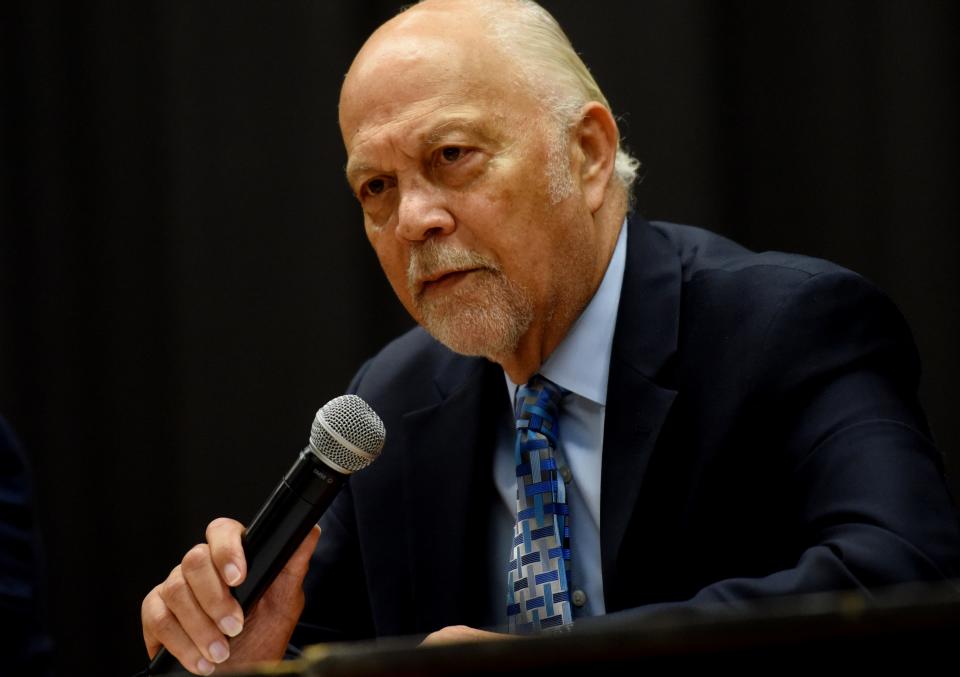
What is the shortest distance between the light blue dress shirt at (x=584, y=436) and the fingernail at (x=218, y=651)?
1.64 feet

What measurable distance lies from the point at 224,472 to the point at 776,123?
147 centimetres

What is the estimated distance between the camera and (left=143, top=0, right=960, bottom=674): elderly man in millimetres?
1449

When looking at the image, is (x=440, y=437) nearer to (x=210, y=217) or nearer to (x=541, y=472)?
(x=541, y=472)

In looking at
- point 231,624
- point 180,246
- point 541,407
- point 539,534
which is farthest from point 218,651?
point 180,246

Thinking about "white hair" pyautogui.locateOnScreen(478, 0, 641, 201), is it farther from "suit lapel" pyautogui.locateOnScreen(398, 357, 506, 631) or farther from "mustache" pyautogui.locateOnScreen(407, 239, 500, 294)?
"suit lapel" pyautogui.locateOnScreen(398, 357, 506, 631)

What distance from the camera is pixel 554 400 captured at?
175 centimetres

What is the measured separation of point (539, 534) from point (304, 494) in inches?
18.1

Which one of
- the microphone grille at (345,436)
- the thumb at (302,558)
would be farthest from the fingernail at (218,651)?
the microphone grille at (345,436)

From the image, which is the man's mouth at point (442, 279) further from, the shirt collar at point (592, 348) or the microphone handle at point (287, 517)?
the microphone handle at point (287, 517)

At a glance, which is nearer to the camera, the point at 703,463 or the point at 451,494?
the point at 703,463

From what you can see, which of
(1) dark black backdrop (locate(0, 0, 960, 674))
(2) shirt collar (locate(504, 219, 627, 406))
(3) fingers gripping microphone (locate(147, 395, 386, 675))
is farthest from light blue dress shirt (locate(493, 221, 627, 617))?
(1) dark black backdrop (locate(0, 0, 960, 674))

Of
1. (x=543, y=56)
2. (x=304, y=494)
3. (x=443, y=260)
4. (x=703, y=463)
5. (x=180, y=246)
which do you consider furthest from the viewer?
(x=180, y=246)

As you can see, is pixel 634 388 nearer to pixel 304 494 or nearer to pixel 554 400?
pixel 554 400

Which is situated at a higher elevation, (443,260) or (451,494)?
(443,260)
